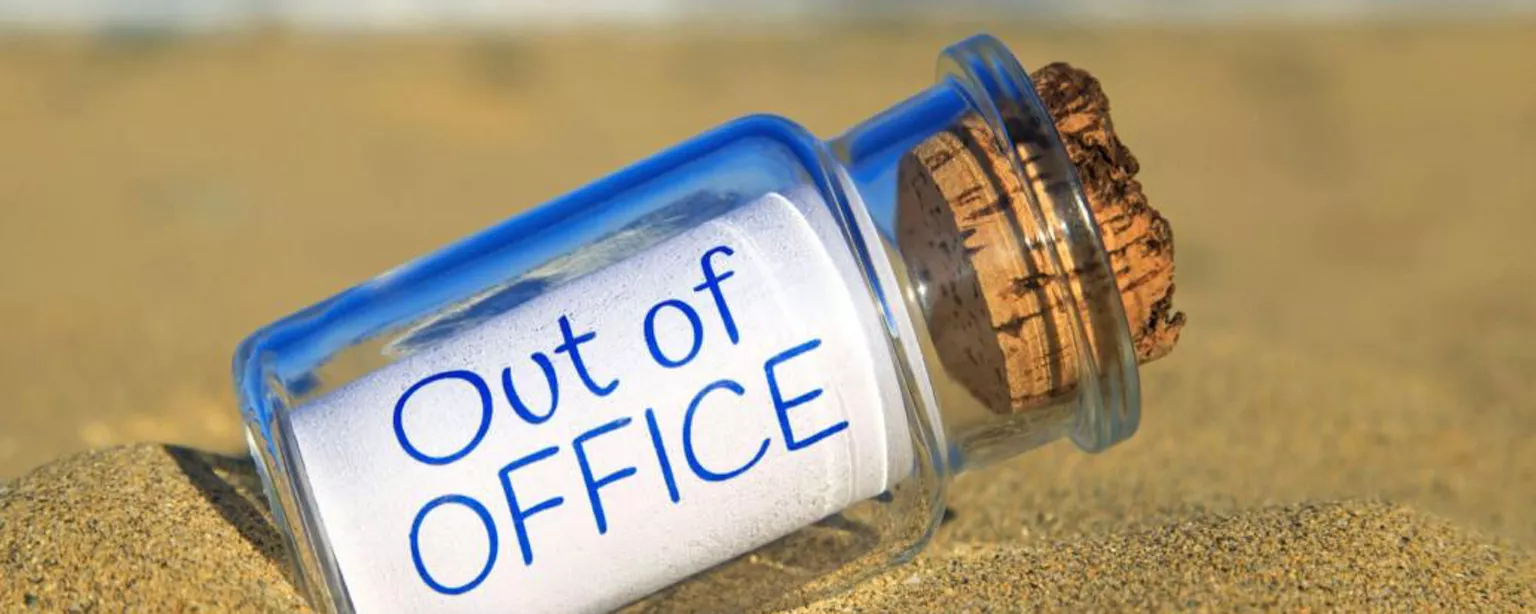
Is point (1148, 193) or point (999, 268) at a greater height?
→ point (999, 268)

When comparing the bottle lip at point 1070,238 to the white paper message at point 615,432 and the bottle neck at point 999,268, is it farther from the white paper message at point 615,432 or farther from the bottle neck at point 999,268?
the white paper message at point 615,432

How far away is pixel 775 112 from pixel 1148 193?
0.79 meters

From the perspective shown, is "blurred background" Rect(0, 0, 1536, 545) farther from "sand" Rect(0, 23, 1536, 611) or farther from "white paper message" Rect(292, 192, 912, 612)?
"white paper message" Rect(292, 192, 912, 612)

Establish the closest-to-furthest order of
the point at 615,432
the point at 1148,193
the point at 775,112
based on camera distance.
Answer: the point at 615,432
the point at 1148,193
the point at 775,112

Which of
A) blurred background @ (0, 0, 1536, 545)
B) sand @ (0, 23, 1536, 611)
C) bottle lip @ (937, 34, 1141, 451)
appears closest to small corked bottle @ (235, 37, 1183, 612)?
bottle lip @ (937, 34, 1141, 451)

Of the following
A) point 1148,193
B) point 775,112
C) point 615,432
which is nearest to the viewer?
point 615,432

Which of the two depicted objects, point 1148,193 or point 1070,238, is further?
point 1148,193

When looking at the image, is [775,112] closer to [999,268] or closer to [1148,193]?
[1148,193]

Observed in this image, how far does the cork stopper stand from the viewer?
4.08 feet

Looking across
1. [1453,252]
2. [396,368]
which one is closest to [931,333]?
[396,368]

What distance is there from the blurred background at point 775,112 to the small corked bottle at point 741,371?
624 millimetres

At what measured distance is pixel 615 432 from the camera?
3.91ft

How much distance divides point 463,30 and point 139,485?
2.49m

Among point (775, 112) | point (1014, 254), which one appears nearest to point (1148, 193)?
point (775, 112)
